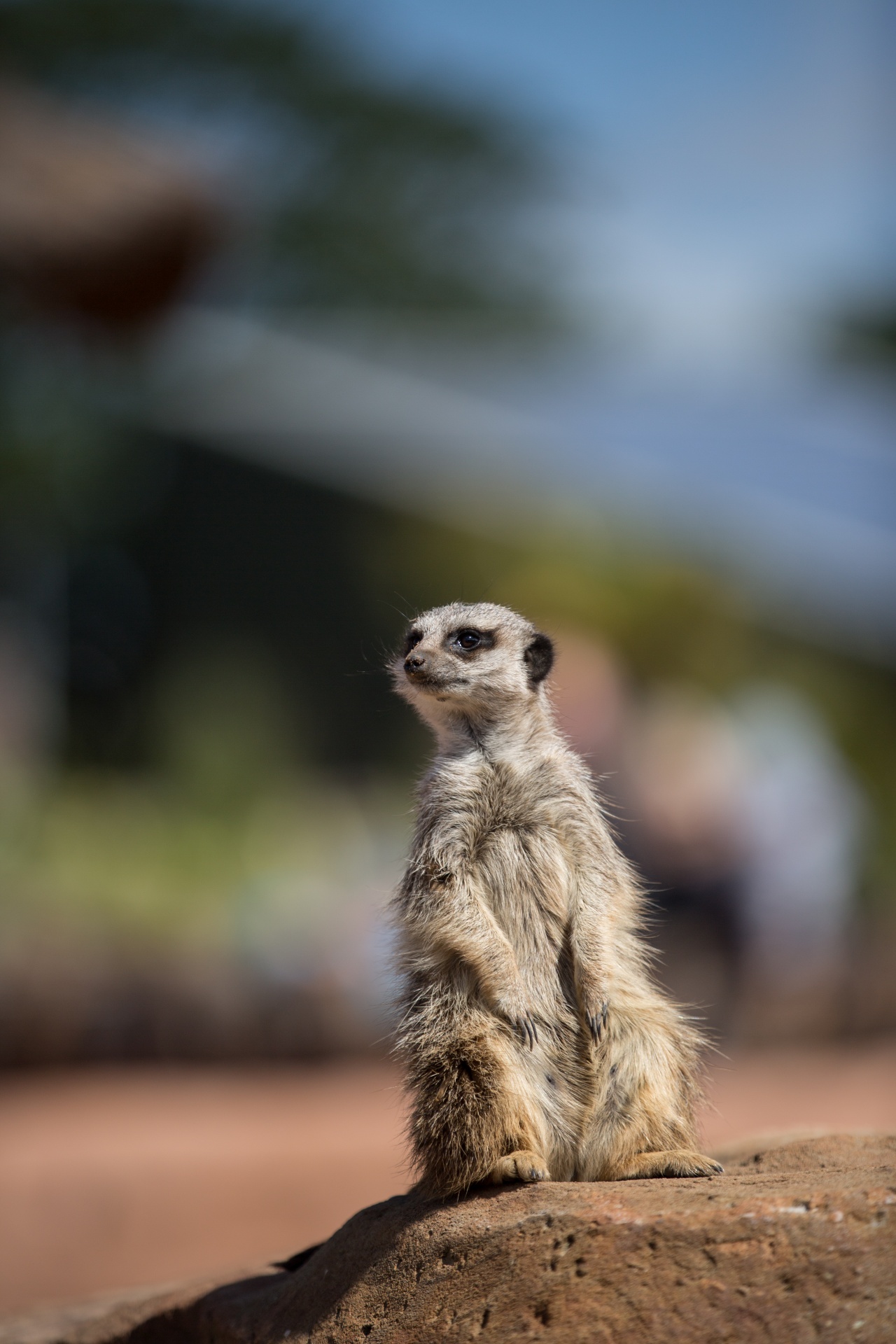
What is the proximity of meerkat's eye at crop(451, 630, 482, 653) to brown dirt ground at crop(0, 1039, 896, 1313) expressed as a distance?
2.62 m

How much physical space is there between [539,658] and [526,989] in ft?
2.70

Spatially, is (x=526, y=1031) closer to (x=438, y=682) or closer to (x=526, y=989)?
(x=526, y=989)

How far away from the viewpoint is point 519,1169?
2400 millimetres

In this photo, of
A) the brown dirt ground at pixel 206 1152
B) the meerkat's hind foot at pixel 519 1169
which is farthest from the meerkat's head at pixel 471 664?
the brown dirt ground at pixel 206 1152

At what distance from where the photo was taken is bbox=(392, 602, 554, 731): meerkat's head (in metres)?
2.96

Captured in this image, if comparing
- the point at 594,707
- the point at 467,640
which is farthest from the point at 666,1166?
the point at 594,707

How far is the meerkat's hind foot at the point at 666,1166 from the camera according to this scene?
96.6 inches

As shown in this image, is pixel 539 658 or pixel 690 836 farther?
pixel 690 836

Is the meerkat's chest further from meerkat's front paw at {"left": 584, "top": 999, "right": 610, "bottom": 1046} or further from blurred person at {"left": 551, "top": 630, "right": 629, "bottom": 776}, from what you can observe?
blurred person at {"left": 551, "top": 630, "right": 629, "bottom": 776}

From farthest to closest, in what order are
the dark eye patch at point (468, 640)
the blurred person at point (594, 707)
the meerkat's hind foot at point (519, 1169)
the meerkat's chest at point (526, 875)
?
the blurred person at point (594, 707) → the dark eye patch at point (468, 640) → the meerkat's chest at point (526, 875) → the meerkat's hind foot at point (519, 1169)

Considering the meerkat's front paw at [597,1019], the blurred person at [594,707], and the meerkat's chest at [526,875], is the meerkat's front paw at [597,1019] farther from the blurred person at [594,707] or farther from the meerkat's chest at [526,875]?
the blurred person at [594,707]

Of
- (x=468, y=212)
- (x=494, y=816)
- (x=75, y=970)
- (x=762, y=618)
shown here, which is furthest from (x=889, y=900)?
(x=468, y=212)

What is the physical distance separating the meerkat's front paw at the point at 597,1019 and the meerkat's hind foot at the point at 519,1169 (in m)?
0.25

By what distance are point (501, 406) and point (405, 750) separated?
515cm
